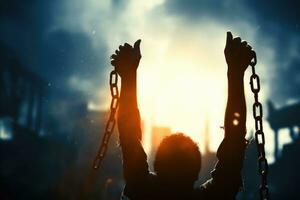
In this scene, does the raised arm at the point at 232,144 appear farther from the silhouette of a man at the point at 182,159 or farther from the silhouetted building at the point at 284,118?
the silhouetted building at the point at 284,118

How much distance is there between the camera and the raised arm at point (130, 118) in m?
2.70

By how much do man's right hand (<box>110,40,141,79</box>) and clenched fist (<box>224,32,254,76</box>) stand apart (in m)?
0.66

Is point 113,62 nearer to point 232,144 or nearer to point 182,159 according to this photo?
point 182,159

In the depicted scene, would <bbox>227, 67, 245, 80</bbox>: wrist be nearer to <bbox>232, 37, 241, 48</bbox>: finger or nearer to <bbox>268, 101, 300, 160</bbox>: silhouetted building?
<bbox>232, 37, 241, 48</bbox>: finger

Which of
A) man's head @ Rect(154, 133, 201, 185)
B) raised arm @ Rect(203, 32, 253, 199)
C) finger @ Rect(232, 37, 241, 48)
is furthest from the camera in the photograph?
finger @ Rect(232, 37, 241, 48)

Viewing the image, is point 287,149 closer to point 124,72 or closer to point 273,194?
point 273,194

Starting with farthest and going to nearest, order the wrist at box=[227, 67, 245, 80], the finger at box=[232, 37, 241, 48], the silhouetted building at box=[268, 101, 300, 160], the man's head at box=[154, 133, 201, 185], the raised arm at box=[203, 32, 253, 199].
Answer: the silhouetted building at box=[268, 101, 300, 160]
the finger at box=[232, 37, 241, 48]
the wrist at box=[227, 67, 245, 80]
the man's head at box=[154, 133, 201, 185]
the raised arm at box=[203, 32, 253, 199]

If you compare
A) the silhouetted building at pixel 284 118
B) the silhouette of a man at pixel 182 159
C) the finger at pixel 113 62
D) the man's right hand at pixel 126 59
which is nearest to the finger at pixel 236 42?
the silhouette of a man at pixel 182 159

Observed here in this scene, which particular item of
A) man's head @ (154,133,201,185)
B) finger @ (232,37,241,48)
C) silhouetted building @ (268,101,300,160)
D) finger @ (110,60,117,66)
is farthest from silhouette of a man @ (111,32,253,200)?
silhouetted building @ (268,101,300,160)

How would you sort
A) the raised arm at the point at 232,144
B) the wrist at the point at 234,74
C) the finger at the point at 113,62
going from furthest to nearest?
the finger at the point at 113,62 < the wrist at the point at 234,74 < the raised arm at the point at 232,144

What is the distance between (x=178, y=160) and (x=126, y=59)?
0.86 metres

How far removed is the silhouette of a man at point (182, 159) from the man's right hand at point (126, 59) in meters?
0.22

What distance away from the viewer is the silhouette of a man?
104 inches

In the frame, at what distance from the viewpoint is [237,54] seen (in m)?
2.91
